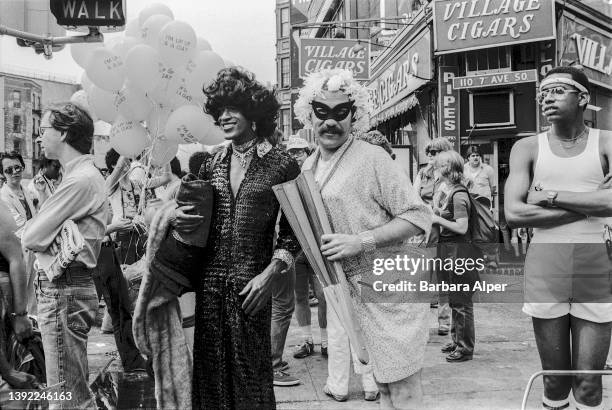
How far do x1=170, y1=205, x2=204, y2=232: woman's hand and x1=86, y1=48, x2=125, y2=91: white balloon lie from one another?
2.27 meters

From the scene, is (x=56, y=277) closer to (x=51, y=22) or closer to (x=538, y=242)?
(x=538, y=242)

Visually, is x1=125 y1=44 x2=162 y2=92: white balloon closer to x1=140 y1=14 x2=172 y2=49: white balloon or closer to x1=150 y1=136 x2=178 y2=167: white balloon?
x1=140 y1=14 x2=172 y2=49: white balloon

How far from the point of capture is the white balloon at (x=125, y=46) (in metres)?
4.03

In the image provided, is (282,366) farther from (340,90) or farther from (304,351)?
(340,90)

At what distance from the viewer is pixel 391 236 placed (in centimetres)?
204

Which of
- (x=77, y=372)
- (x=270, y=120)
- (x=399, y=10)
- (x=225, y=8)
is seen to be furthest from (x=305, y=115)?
(x=399, y=10)

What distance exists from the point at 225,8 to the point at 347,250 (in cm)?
302

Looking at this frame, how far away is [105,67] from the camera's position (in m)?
3.99

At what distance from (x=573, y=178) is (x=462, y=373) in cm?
197

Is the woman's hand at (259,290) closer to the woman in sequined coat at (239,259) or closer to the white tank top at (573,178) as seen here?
the woman in sequined coat at (239,259)

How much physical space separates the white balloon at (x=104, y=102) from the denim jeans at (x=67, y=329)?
1.94 metres

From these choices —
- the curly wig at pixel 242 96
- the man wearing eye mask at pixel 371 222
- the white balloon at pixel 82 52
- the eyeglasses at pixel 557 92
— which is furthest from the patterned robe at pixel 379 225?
the white balloon at pixel 82 52

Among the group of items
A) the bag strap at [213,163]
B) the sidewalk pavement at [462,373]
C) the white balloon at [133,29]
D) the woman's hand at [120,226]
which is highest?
the white balloon at [133,29]

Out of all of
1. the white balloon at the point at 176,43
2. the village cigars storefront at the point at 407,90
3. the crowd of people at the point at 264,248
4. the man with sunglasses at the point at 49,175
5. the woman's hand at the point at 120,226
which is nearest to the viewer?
the crowd of people at the point at 264,248
